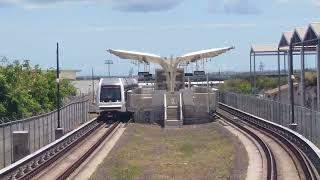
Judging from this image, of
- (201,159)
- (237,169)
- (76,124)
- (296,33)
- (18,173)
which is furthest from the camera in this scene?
(296,33)

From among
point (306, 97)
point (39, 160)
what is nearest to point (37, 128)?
point (39, 160)

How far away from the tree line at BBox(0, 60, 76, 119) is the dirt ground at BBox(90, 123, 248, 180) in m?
6.80

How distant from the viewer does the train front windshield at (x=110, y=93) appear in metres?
59.1

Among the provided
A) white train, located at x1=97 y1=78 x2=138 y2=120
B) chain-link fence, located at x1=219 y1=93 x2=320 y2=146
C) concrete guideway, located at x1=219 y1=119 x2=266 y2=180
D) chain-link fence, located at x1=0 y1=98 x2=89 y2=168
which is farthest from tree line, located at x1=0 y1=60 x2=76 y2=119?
chain-link fence, located at x1=219 y1=93 x2=320 y2=146

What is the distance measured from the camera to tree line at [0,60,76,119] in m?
44.2

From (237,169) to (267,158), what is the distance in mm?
3131

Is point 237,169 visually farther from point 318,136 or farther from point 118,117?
point 118,117

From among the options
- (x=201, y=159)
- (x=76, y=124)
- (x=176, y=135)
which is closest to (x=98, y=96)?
(x=76, y=124)

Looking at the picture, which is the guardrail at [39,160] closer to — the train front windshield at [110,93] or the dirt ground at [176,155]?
the dirt ground at [176,155]

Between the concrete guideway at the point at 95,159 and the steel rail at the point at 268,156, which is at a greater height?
the steel rail at the point at 268,156

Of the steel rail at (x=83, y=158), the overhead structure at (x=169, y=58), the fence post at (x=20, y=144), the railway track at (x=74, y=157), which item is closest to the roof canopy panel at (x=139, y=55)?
the overhead structure at (x=169, y=58)

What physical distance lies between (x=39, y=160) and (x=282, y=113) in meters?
19.0

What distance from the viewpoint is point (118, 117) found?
213ft

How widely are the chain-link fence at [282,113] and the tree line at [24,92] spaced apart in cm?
1608
